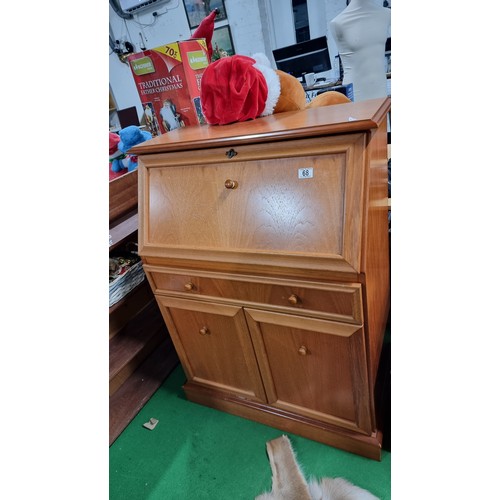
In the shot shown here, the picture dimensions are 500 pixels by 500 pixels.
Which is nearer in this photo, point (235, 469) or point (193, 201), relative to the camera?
point (193, 201)

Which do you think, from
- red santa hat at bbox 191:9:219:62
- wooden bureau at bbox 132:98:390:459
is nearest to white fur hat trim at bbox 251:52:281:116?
wooden bureau at bbox 132:98:390:459

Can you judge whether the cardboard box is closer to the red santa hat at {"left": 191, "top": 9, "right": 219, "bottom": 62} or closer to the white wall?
the red santa hat at {"left": 191, "top": 9, "right": 219, "bottom": 62}

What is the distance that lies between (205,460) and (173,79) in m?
1.60

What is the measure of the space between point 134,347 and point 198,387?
40 centimetres

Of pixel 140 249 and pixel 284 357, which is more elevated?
pixel 140 249

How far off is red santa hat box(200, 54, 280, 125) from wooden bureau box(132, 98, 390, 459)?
67 mm

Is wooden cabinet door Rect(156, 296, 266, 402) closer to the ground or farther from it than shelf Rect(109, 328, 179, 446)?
farther from it

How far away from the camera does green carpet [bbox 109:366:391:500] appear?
45.6 inches

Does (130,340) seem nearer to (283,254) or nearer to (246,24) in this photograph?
(283,254)

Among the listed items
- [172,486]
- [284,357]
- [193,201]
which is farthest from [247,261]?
[172,486]

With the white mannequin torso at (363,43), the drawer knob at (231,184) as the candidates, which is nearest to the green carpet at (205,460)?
the drawer knob at (231,184)

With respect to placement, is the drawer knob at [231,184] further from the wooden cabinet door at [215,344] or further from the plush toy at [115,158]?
the plush toy at [115,158]

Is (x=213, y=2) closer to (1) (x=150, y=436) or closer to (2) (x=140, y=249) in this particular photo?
(2) (x=140, y=249)

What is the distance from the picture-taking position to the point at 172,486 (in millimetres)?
1218
